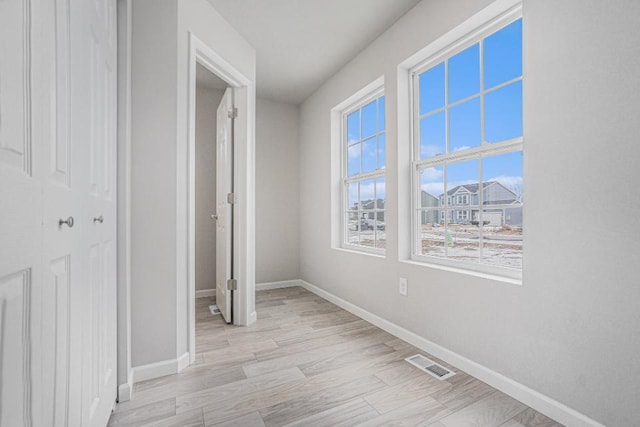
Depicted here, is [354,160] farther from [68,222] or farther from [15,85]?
[15,85]

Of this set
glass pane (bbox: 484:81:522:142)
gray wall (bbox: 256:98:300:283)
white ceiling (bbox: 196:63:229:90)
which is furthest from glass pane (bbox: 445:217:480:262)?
white ceiling (bbox: 196:63:229:90)

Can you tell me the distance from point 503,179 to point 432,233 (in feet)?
2.15

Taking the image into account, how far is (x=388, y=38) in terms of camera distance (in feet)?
8.39

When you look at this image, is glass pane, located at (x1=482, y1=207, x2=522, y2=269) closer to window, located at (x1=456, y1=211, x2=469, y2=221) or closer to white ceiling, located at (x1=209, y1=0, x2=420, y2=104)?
window, located at (x1=456, y1=211, x2=469, y2=221)

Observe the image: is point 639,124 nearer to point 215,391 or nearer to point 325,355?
point 325,355

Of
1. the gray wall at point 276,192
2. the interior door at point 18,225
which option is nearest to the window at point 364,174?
the gray wall at point 276,192

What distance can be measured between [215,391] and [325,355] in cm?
75

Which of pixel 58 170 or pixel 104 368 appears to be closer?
pixel 58 170

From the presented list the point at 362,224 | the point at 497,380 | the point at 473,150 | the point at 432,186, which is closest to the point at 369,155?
the point at 362,224

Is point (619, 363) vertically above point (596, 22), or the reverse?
point (596, 22)

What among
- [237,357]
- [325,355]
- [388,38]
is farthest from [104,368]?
[388,38]

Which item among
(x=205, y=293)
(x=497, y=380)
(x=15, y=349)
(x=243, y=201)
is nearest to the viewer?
(x=15, y=349)

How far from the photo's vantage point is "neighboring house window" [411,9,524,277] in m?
1.79

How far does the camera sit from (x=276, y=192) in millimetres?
4199
